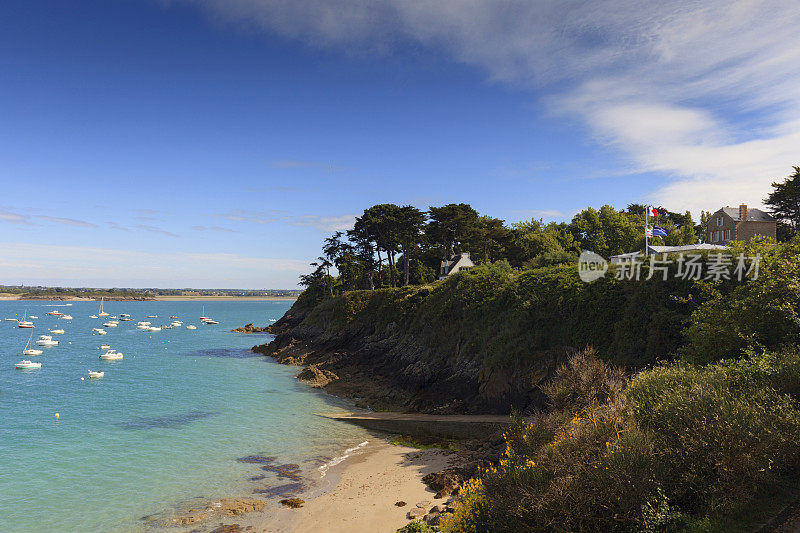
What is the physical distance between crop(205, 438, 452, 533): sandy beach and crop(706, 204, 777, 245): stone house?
4824 centimetres

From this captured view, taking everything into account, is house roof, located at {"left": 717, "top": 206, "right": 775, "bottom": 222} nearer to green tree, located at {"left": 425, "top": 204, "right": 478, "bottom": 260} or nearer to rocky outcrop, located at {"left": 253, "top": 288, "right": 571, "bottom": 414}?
green tree, located at {"left": 425, "top": 204, "right": 478, "bottom": 260}

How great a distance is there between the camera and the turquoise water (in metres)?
17.5

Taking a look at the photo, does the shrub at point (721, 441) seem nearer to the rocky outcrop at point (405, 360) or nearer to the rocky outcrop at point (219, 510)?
the rocky outcrop at point (219, 510)

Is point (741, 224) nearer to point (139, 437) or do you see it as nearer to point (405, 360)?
point (405, 360)

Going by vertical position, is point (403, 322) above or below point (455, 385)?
above

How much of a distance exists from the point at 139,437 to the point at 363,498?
16.4 metres

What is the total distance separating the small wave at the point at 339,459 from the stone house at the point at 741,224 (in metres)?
48.8

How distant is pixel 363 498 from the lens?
676 inches

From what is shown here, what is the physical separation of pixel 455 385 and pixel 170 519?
2025cm

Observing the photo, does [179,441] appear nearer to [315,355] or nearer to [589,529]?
[589,529]

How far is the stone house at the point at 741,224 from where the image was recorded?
5000cm

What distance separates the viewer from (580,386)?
1514cm

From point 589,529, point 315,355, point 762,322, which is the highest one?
point 762,322

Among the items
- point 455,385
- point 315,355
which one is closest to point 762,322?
point 455,385
